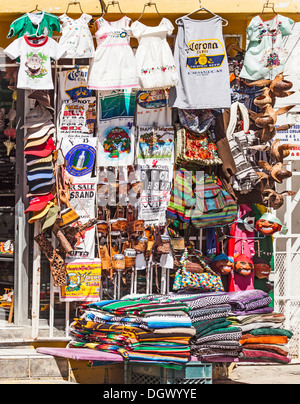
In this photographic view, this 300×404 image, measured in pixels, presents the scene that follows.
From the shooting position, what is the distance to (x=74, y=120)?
6.97 meters

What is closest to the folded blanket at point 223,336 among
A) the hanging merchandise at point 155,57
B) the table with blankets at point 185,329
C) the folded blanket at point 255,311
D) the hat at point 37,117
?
the table with blankets at point 185,329

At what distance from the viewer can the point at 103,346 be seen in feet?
20.7

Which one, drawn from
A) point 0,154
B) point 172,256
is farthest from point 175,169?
point 0,154

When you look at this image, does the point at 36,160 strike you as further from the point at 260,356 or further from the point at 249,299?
the point at 260,356

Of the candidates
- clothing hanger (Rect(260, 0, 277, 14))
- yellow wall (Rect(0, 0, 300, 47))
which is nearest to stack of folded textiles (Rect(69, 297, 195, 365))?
yellow wall (Rect(0, 0, 300, 47))

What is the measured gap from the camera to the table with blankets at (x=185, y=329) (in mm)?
6125

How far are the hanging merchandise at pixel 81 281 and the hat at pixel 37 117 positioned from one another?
55.1 inches

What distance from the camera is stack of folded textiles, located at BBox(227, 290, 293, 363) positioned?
6418mm

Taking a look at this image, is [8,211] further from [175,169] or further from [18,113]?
[175,169]

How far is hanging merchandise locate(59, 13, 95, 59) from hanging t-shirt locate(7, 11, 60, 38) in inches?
5.8

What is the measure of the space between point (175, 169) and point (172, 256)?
0.88 metres

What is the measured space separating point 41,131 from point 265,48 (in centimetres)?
238

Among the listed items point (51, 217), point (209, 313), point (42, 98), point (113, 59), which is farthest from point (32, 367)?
point (113, 59)

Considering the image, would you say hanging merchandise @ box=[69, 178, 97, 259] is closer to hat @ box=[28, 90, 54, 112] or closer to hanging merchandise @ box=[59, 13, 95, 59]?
hat @ box=[28, 90, 54, 112]
